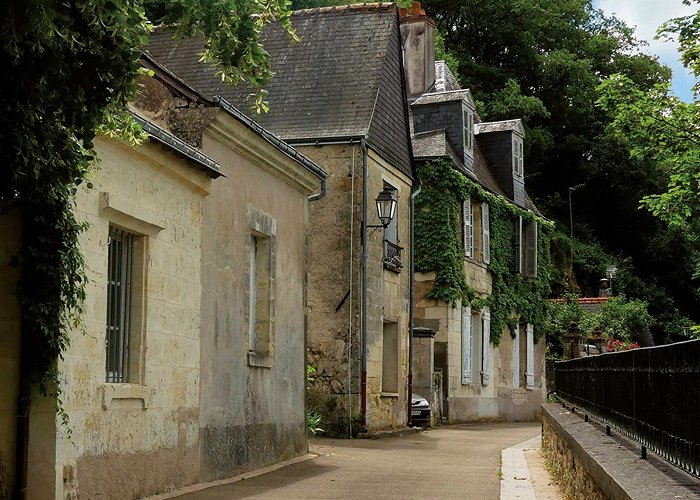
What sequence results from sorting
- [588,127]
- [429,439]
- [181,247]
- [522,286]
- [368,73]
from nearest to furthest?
[181,247], [429,439], [368,73], [522,286], [588,127]

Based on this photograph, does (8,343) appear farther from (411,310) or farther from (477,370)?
(477,370)

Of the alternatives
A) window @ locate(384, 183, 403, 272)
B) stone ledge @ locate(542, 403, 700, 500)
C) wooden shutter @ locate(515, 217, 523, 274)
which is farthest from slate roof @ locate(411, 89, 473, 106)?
stone ledge @ locate(542, 403, 700, 500)

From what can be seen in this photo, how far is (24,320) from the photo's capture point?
8.12m

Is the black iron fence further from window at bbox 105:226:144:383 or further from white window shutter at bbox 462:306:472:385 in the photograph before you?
white window shutter at bbox 462:306:472:385

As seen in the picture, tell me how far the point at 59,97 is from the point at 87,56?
35 centimetres

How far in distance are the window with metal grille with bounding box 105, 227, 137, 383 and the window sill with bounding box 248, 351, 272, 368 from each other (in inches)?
118

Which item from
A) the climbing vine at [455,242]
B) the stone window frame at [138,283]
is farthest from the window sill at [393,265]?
the stone window frame at [138,283]

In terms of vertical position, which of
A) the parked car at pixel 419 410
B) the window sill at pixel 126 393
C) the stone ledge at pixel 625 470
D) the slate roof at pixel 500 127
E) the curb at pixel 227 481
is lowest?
the curb at pixel 227 481

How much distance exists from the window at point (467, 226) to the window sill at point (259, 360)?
12707 millimetres

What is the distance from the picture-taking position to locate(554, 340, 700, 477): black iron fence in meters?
5.03

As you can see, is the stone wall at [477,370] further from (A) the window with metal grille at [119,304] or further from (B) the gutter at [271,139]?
(A) the window with metal grille at [119,304]

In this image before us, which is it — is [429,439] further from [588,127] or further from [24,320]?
[588,127]

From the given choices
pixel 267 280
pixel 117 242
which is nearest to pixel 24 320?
pixel 117 242

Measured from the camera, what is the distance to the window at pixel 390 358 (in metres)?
21.2
